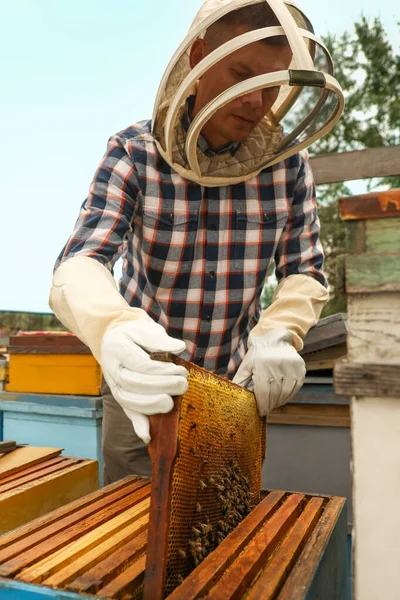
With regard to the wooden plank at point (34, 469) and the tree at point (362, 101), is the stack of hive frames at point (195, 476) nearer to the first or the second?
the wooden plank at point (34, 469)

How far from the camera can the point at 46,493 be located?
1.52 metres

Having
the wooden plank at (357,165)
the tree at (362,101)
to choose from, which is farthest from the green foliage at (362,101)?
the wooden plank at (357,165)

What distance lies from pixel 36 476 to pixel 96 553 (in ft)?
2.08

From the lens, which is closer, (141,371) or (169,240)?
(141,371)

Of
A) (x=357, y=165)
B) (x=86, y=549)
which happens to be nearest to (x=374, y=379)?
(x=86, y=549)

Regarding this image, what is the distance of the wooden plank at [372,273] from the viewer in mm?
939

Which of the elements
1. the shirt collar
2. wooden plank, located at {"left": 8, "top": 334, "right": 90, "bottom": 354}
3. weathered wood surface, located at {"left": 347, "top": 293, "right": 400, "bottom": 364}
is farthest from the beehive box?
weathered wood surface, located at {"left": 347, "top": 293, "right": 400, "bottom": 364}

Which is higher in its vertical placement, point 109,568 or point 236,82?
point 236,82

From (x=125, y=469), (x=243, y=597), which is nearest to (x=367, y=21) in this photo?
(x=125, y=469)

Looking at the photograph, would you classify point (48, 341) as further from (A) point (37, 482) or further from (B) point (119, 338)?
(B) point (119, 338)

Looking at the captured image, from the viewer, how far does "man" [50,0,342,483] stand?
4.55 ft

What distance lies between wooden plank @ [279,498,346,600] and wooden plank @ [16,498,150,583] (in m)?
0.40

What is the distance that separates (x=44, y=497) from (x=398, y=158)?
2297 millimetres

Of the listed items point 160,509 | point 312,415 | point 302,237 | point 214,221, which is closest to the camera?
point 160,509
